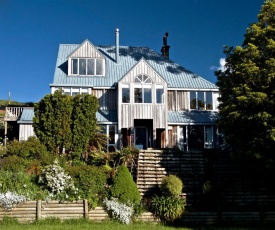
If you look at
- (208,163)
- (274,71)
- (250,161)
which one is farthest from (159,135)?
(274,71)

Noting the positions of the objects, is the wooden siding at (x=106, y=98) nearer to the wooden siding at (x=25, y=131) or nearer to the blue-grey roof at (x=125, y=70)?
the blue-grey roof at (x=125, y=70)

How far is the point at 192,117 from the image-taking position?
29219 mm

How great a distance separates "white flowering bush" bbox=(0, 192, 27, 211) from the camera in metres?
15.3

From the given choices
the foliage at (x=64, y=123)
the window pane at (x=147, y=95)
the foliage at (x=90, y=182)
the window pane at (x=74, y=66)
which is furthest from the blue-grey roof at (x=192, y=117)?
the foliage at (x=90, y=182)

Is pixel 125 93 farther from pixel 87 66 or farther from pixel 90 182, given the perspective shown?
pixel 90 182

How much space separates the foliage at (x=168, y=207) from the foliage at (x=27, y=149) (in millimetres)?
6677

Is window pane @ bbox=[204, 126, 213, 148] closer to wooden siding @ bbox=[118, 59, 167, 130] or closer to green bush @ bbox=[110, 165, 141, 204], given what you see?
wooden siding @ bbox=[118, 59, 167, 130]

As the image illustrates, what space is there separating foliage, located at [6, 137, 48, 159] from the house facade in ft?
27.3

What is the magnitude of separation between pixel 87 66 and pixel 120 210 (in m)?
16.7

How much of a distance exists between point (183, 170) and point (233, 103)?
4.73 m

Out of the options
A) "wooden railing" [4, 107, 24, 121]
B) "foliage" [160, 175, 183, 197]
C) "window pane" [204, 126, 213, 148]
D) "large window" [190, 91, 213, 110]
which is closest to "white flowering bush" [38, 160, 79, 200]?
"foliage" [160, 175, 183, 197]

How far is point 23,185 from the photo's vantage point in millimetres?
16484

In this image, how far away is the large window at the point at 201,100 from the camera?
30188mm

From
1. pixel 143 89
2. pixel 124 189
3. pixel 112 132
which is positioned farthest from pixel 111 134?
pixel 124 189
